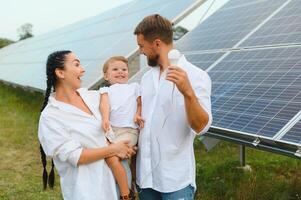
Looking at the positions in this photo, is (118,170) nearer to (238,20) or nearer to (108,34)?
(238,20)

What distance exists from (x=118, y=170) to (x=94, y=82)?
5029 millimetres

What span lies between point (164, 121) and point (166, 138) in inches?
4.3

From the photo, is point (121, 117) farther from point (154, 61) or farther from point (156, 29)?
point (156, 29)

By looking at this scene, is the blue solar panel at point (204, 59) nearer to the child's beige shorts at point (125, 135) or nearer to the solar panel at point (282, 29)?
the solar panel at point (282, 29)

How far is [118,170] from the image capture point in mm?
3057

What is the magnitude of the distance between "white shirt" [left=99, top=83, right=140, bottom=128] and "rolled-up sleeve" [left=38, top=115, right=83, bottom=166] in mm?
383

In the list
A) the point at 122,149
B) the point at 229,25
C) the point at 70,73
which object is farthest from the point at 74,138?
the point at 229,25

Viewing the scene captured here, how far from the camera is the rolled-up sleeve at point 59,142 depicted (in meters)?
2.90

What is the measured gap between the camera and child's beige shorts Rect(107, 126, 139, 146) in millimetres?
3154

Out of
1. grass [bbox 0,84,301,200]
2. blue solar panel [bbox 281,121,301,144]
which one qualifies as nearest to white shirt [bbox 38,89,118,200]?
blue solar panel [bbox 281,121,301,144]

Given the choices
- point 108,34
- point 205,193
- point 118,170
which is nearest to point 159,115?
point 118,170

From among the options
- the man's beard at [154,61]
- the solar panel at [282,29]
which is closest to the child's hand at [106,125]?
the man's beard at [154,61]

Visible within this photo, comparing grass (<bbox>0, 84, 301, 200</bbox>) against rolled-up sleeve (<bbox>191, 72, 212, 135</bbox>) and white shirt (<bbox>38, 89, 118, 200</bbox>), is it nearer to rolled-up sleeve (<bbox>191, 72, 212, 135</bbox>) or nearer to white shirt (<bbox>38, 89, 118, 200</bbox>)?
white shirt (<bbox>38, 89, 118, 200</bbox>)

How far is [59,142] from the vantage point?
2.90 metres
